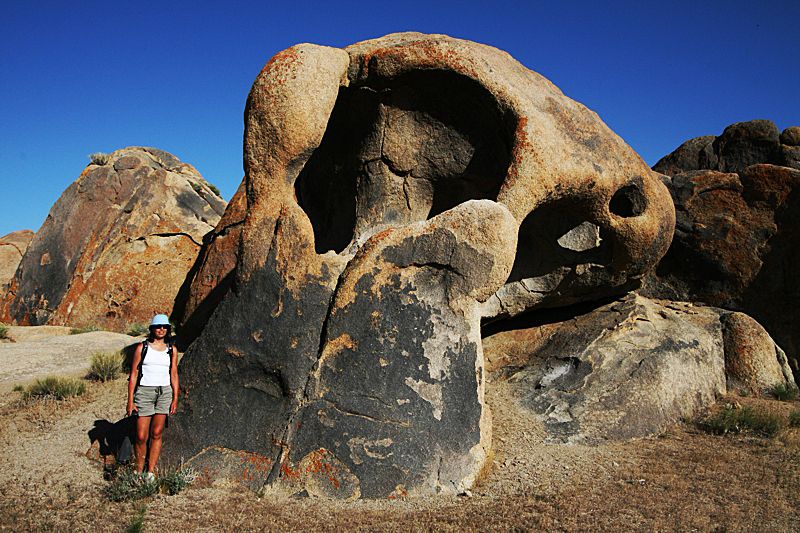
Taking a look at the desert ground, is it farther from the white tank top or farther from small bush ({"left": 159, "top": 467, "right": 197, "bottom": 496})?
the white tank top

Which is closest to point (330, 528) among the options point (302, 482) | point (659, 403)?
point (302, 482)

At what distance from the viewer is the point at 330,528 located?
2.75 metres

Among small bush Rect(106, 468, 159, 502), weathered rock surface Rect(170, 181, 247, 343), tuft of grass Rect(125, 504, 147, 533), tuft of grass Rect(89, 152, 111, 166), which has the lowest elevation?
tuft of grass Rect(125, 504, 147, 533)

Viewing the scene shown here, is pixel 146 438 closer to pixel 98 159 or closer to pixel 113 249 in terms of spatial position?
pixel 113 249

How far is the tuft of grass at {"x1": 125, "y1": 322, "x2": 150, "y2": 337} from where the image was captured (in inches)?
293

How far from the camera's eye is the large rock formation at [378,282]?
3.27 m

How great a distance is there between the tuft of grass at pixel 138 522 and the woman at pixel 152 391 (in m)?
0.49

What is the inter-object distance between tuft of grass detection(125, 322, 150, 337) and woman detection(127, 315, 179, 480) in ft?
14.6


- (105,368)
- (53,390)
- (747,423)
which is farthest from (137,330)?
(747,423)

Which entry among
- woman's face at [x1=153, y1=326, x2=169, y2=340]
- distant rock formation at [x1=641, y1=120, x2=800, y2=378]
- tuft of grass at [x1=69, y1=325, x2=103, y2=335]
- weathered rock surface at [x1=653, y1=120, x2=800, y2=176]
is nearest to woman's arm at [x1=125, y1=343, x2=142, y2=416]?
woman's face at [x1=153, y1=326, x2=169, y2=340]

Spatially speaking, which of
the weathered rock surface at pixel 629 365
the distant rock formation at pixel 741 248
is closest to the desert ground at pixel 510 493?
the weathered rock surface at pixel 629 365

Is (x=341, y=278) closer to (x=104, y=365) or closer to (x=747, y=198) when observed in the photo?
(x=104, y=365)

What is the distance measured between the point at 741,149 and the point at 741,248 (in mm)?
2099

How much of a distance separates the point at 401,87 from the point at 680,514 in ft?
11.6
